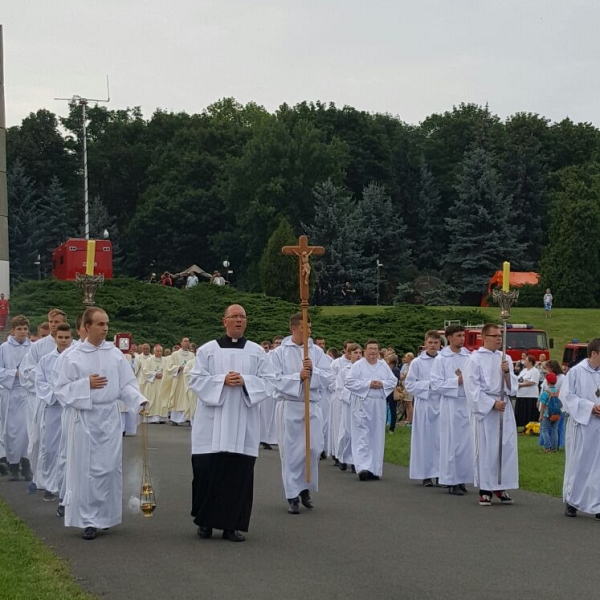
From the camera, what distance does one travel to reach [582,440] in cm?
1351

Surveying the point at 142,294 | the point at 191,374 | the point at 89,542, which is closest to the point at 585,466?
the point at 191,374

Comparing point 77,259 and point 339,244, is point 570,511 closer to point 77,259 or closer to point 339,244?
point 77,259

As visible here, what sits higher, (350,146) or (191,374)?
(350,146)

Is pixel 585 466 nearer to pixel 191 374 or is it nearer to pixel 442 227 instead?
pixel 191 374

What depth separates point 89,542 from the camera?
1139 centimetres

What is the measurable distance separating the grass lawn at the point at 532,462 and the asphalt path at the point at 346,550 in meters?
0.99

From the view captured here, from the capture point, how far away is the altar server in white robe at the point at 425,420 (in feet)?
56.8

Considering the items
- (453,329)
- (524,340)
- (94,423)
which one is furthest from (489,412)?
(524,340)

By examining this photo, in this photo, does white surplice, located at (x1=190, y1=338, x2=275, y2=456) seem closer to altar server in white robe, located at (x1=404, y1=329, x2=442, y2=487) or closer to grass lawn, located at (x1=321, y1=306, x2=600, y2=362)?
altar server in white robe, located at (x1=404, y1=329, x2=442, y2=487)

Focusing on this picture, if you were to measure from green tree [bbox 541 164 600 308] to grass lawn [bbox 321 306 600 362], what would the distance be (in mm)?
5974

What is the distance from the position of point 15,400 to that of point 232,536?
7460 mm

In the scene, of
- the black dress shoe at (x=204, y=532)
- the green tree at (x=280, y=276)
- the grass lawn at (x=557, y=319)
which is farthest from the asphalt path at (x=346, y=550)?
the green tree at (x=280, y=276)

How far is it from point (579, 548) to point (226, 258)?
7499 cm

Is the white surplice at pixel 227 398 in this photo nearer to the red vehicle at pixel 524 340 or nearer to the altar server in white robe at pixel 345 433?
the altar server in white robe at pixel 345 433
